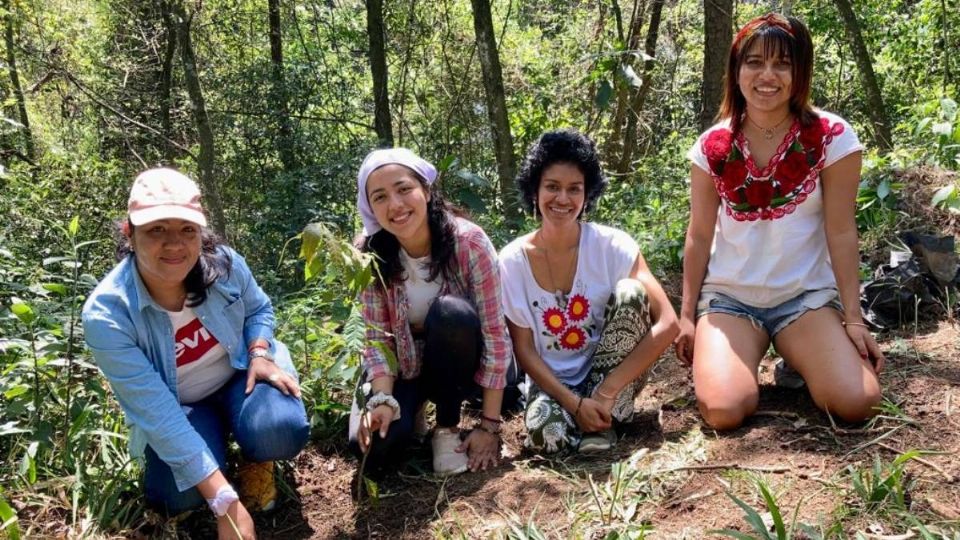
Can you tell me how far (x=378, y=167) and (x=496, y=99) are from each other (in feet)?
10.5

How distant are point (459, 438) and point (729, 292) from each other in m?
1.09

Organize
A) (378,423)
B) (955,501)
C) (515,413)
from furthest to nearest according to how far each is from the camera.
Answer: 1. (515,413)
2. (378,423)
3. (955,501)

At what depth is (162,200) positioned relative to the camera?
76.9 inches

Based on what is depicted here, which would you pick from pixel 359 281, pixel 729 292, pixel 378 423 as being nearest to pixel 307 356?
pixel 378 423

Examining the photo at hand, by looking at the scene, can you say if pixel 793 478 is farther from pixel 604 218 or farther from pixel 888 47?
pixel 888 47

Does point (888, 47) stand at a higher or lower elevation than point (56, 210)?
higher

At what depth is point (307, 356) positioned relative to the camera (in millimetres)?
2887

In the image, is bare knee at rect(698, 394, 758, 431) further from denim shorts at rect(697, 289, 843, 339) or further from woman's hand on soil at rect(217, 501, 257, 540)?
woman's hand on soil at rect(217, 501, 257, 540)

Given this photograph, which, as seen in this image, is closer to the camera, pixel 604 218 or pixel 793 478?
pixel 793 478

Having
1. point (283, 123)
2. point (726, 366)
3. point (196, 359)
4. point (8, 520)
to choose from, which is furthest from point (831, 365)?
point (283, 123)

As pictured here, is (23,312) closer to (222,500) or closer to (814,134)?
(222,500)

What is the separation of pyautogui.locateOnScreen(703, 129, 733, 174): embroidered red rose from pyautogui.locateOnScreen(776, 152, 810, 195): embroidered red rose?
0.19 meters

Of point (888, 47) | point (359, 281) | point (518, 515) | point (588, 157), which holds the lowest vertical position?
point (518, 515)

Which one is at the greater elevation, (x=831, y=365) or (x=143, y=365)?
(x=143, y=365)
